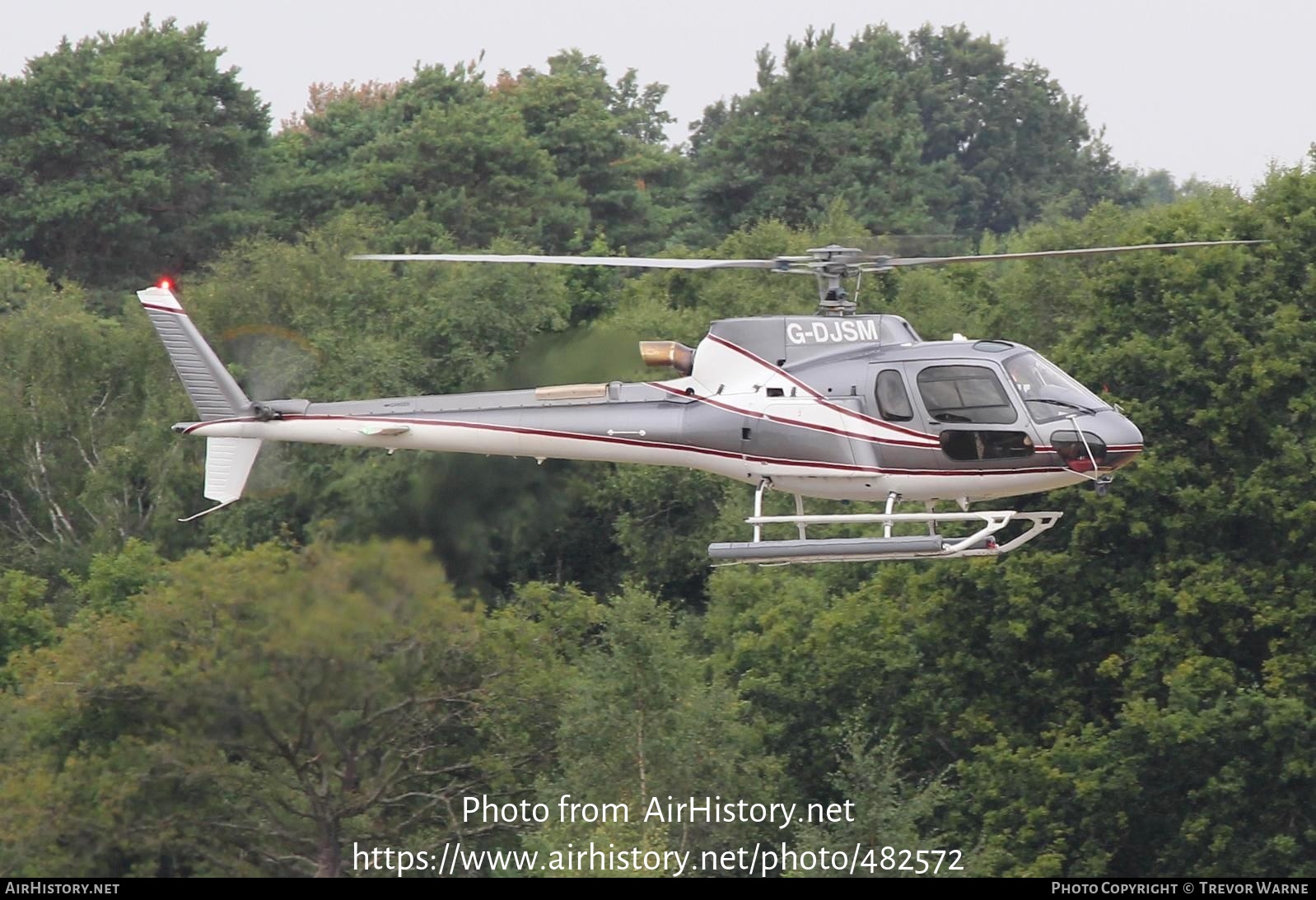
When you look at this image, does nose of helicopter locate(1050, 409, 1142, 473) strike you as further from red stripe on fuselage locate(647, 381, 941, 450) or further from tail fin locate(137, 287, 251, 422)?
tail fin locate(137, 287, 251, 422)

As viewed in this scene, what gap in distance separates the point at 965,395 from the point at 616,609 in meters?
10.1

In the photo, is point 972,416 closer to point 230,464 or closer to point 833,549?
point 833,549

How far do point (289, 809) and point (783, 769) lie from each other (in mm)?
7504

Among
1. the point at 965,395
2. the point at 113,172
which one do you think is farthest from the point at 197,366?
the point at 113,172

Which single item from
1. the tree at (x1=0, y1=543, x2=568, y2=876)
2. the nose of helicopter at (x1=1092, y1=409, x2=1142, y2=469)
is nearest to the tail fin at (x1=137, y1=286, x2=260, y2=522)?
the tree at (x1=0, y1=543, x2=568, y2=876)

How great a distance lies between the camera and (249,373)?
24.1 m

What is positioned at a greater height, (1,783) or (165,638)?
(165,638)

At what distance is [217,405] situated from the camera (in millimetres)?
22672

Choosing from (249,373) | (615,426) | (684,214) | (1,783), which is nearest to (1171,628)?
(615,426)

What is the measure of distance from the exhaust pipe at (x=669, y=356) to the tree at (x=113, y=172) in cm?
3532

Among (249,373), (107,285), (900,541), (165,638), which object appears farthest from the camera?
(107,285)

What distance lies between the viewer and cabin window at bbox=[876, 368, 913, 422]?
20906 mm

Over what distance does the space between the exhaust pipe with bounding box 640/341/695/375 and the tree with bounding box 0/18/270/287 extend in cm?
3532
